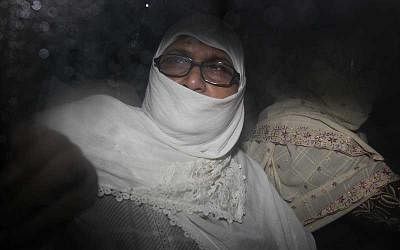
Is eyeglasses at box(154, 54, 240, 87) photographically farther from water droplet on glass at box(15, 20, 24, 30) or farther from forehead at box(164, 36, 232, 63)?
water droplet on glass at box(15, 20, 24, 30)

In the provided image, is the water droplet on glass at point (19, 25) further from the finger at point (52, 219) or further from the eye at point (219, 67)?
the eye at point (219, 67)

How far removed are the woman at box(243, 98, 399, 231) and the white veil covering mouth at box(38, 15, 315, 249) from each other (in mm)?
199

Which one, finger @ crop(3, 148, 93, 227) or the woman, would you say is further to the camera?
the woman

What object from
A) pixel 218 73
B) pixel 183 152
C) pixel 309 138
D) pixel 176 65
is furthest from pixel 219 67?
pixel 309 138

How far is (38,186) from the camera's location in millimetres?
572

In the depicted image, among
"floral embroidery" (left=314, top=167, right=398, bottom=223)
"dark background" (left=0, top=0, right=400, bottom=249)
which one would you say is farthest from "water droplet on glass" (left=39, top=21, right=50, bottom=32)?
"floral embroidery" (left=314, top=167, right=398, bottom=223)

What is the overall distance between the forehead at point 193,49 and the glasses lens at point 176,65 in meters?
0.03

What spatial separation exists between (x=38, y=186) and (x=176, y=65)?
19.9 inches

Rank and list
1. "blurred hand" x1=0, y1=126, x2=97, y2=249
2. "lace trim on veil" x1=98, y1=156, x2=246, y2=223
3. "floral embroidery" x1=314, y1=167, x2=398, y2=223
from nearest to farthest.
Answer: "blurred hand" x1=0, y1=126, x2=97, y2=249 < "lace trim on veil" x1=98, y1=156, x2=246, y2=223 < "floral embroidery" x1=314, y1=167, x2=398, y2=223

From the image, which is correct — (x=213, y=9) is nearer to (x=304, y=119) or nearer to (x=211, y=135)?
(x=211, y=135)

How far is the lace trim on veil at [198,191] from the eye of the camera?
0.85 meters

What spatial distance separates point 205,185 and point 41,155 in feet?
1.54

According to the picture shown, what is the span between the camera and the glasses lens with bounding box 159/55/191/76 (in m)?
0.93

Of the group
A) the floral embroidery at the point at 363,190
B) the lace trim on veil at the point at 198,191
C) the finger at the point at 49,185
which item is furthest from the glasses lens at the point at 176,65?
the floral embroidery at the point at 363,190
